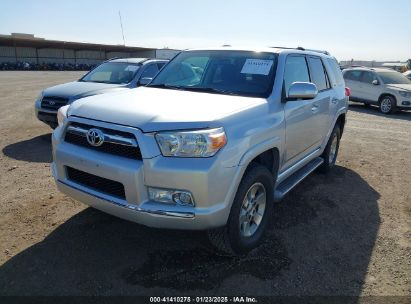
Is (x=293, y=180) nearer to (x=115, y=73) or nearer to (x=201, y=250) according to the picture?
(x=201, y=250)

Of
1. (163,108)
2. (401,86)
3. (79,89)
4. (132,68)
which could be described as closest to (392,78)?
(401,86)

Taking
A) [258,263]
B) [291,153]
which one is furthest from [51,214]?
[291,153]

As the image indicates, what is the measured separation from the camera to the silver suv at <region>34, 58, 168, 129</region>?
7324 mm

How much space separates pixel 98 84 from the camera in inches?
322

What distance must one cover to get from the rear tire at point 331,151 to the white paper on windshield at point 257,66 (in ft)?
7.88

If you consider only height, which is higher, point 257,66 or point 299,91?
point 257,66

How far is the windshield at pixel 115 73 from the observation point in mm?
8625

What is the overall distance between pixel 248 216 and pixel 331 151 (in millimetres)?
3281

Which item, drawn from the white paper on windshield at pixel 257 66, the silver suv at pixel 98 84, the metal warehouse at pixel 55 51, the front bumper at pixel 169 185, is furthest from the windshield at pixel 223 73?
the metal warehouse at pixel 55 51

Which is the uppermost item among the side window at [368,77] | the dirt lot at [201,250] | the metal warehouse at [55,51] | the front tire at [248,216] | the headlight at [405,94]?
the metal warehouse at [55,51]

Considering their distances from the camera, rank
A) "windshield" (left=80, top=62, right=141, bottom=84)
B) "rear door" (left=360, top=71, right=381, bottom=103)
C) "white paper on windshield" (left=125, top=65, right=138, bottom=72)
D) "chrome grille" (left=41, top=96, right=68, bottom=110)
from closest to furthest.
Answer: "chrome grille" (left=41, top=96, right=68, bottom=110) → "windshield" (left=80, top=62, right=141, bottom=84) → "white paper on windshield" (left=125, top=65, right=138, bottom=72) → "rear door" (left=360, top=71, right=381, bottom=103)

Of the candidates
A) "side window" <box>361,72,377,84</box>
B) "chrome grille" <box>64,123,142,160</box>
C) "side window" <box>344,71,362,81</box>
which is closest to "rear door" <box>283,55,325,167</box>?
"chrome grille" <box>64,123,142,160</box>

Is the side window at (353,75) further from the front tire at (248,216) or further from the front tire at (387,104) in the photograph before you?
the front tire at (248,216)

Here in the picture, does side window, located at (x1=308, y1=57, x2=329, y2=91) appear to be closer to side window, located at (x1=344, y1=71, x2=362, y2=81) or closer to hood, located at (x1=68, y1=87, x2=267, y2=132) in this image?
hood, located at (x1=68, y1=87, x2=267, y2=132)
